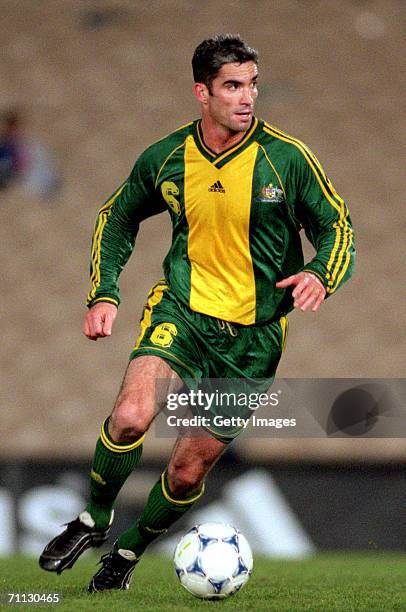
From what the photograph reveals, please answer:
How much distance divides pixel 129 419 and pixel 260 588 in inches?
37.0

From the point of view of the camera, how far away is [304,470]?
628 cm

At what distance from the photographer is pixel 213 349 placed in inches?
157

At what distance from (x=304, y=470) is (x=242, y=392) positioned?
2332 millimetres

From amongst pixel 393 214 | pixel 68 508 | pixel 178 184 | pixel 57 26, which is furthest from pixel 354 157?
pixel 178 184

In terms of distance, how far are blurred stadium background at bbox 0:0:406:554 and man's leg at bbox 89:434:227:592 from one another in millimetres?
2888

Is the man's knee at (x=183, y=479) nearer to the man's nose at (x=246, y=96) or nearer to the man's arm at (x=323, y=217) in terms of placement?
the man's arm at (x=323, y=217)

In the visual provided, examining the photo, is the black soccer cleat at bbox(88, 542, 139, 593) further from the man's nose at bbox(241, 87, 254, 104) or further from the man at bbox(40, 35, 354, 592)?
the man's nose at bbox(241, 87, 254, 104)

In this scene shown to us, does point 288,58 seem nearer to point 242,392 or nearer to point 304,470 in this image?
point 304,470

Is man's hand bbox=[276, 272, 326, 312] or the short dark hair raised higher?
the short dark hair

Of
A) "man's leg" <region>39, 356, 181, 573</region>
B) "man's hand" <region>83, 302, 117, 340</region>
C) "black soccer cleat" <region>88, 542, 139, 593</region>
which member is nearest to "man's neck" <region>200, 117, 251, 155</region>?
"man's hand" <region>83, 302, 117, 340</region>

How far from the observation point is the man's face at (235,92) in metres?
3.88

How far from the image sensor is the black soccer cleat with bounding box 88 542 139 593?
13.1 ft
